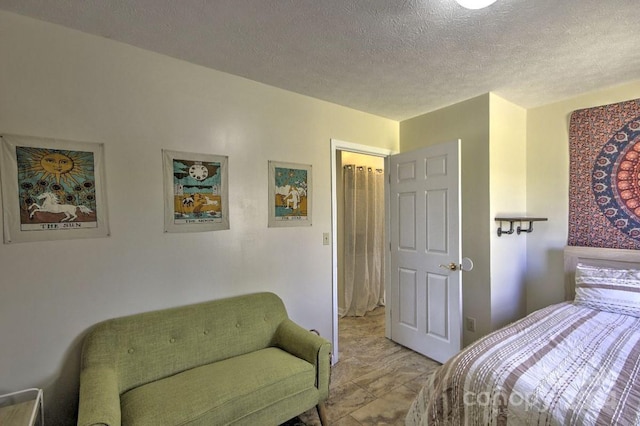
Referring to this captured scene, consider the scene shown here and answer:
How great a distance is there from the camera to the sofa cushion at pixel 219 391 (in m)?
1.37

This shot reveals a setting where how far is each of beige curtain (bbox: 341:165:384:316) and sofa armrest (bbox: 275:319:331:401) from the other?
207 cm

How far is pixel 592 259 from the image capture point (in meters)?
2.44

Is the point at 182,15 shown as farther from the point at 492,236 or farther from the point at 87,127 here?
the point at 492,236

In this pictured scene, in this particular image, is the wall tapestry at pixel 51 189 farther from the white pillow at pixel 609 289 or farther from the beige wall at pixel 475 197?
the white pillow at pixel 609 289

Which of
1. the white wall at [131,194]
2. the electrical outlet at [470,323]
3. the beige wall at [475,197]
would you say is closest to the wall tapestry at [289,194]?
the white wall at [131,194]

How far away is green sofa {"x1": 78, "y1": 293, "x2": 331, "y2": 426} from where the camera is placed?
4.54 feet

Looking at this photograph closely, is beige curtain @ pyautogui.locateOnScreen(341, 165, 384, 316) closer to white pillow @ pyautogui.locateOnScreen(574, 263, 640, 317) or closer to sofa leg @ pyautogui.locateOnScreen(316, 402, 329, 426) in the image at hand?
sofa leg @ pyautogui.locateOnScreen(316, 402, 329, 426)

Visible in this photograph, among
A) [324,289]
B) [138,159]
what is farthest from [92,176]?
[324,289]

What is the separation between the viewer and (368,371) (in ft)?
8.33

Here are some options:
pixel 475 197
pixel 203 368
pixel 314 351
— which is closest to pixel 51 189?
pixel 203 368

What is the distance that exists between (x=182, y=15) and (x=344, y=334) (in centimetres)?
321

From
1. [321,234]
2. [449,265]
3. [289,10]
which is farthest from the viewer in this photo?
[321,234]

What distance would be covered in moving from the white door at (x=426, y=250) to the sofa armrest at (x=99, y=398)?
2.36 meters

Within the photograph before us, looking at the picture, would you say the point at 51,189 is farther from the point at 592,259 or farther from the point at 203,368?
the point at 592,259
